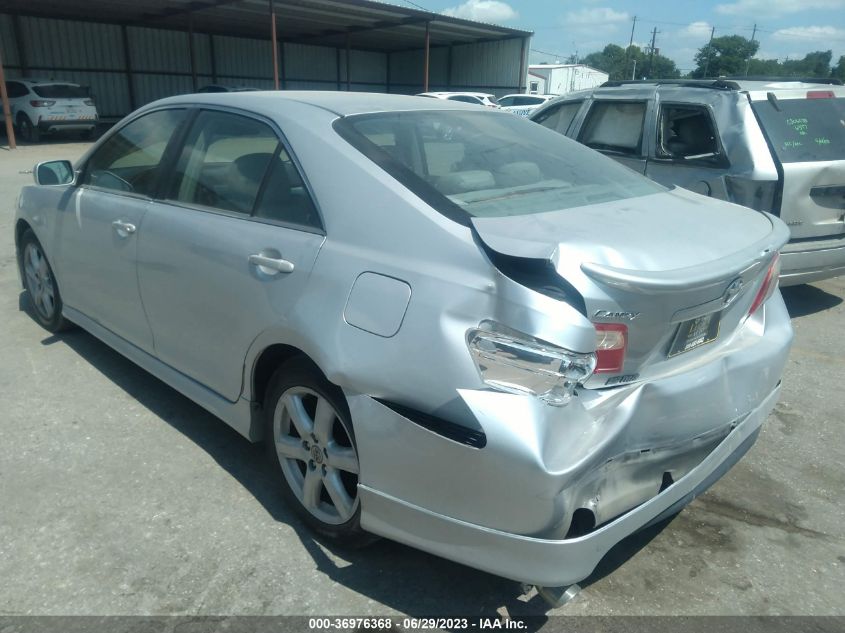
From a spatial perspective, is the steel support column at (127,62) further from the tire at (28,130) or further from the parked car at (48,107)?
the tire at (28,130)

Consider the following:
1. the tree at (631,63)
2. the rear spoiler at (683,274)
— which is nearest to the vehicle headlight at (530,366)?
the rear spoiler at (683,274)

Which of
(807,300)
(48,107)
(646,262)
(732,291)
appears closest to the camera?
(646,262)

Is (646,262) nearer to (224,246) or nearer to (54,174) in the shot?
(224,246)

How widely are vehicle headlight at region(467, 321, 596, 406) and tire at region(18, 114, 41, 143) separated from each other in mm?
22867

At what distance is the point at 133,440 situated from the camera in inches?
134

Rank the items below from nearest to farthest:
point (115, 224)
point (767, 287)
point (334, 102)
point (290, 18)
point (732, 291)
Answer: point (732, 291) → point (767, 287) → point (334, 102) → point (115, 224) → point (290, 18)

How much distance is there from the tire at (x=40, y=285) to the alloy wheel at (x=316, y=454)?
2541mm

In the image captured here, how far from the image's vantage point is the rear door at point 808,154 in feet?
16.1

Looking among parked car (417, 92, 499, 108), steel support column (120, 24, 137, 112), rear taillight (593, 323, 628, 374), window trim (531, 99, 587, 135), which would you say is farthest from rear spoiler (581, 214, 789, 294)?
steel support column (120, 24, 137, 112)

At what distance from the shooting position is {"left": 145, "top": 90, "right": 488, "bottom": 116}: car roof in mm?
2885

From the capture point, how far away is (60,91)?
20922mm

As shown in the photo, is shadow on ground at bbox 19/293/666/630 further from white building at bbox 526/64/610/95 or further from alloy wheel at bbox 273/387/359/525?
white building at bbox 526/64/610/95

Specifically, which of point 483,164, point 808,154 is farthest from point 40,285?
point 808,154

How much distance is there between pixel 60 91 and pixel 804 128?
21.7m
